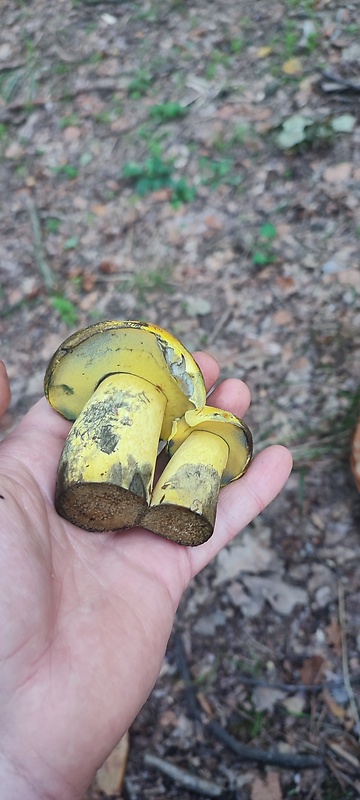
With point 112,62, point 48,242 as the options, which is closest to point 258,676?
point 48,242

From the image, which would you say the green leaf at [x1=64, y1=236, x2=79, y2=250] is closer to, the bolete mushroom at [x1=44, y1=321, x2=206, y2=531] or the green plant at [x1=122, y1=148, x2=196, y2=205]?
the green plant at [x1=122, y1=148, x2=196, y2=205]

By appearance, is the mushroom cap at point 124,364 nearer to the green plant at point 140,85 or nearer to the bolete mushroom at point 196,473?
the bolete mushroom at point 196,473

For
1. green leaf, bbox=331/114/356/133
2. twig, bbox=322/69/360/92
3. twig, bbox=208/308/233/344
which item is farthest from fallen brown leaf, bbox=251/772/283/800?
twig, bbox=322/69/360/92

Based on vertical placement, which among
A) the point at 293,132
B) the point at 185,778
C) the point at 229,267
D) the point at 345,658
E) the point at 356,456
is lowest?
→ the point at 345,658

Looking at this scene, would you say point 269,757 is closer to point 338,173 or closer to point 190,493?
point 190,493

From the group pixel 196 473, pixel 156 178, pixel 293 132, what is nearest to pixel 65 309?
pixel 156 178
